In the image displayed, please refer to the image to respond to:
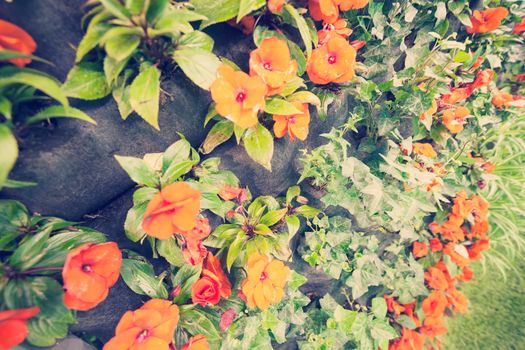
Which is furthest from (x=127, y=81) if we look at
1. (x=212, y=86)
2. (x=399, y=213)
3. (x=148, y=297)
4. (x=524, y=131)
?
(x=524, y=131)

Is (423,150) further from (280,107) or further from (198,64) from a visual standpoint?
(198,64)

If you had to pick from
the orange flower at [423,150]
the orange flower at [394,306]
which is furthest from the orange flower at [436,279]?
the orange flower at [423,150]

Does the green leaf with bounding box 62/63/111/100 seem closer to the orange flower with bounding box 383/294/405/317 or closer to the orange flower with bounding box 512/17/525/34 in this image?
the orange flower with bounding box 383/294/405/317

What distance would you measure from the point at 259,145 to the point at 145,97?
0.46 meters


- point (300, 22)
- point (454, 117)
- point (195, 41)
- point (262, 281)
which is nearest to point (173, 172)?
point (195, 41)

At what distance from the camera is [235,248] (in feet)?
4.13

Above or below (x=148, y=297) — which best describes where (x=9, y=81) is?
above

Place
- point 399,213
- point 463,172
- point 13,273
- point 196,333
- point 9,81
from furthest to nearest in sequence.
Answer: point 463,172 → point 399,213 → point 196,333 → point 13,273 → point 9,81

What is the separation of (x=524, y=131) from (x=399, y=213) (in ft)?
5.64

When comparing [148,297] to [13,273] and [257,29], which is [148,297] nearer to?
[13,273]

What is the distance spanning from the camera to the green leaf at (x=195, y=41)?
3.04 feet

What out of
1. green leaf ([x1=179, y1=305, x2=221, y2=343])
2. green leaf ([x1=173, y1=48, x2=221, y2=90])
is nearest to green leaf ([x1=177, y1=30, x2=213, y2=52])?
green leaf ([x1=173, y1=48, x2=221, y2=90])

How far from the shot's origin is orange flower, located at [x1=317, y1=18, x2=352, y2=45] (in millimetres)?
1201

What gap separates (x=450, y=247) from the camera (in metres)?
2.04
